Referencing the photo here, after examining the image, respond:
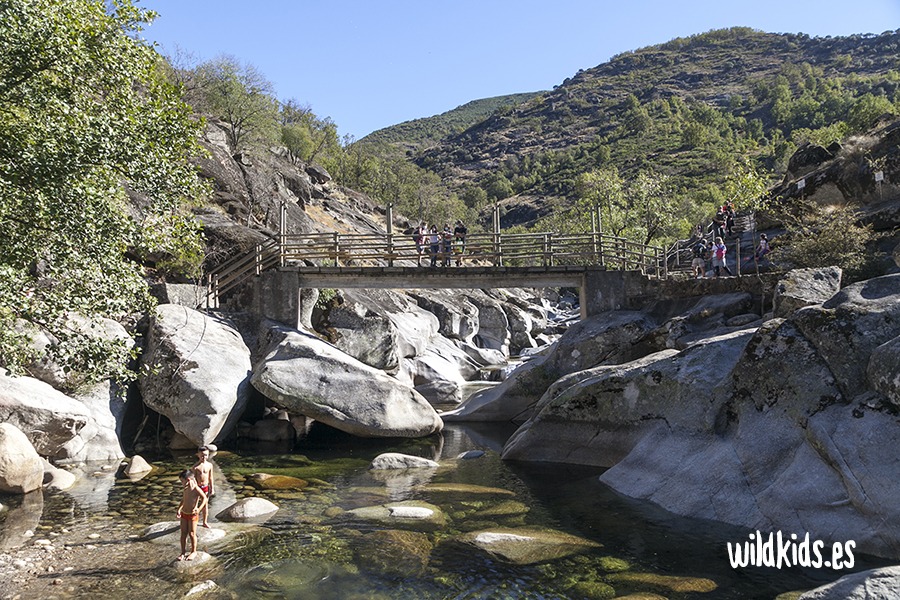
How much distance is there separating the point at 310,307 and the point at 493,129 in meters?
175

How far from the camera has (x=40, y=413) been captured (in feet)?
45.6

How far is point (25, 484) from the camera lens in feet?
41.3

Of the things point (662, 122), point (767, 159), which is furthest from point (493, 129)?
point (767, 159)

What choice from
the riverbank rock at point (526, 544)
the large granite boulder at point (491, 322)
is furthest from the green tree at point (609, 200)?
the riverbank rock at point (526, 544)

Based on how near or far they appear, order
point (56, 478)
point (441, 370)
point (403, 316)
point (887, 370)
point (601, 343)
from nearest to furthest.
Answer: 1. point (887, 370)
2. point (56, 478)
3. point (601, 343)
4. point (441, 370)
5. point (403, 316)

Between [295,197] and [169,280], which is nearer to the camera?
[169,280]

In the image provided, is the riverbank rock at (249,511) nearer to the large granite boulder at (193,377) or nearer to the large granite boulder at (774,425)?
the large granite boulder at (193,377)

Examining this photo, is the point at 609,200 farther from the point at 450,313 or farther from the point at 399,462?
the point at 399,462

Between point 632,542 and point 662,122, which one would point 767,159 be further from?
point 632,542

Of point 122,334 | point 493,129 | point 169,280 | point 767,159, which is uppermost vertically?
point 493,129

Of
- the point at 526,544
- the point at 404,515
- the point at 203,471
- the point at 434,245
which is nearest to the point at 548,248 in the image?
the point at 434,245

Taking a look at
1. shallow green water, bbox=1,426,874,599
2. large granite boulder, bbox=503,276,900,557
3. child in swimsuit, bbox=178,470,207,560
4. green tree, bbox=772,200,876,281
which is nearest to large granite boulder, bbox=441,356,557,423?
large granite boulder, bbox=503,276,900,557

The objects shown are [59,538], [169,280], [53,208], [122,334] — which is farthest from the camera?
[169,280]

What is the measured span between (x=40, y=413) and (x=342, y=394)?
25.5 feet
